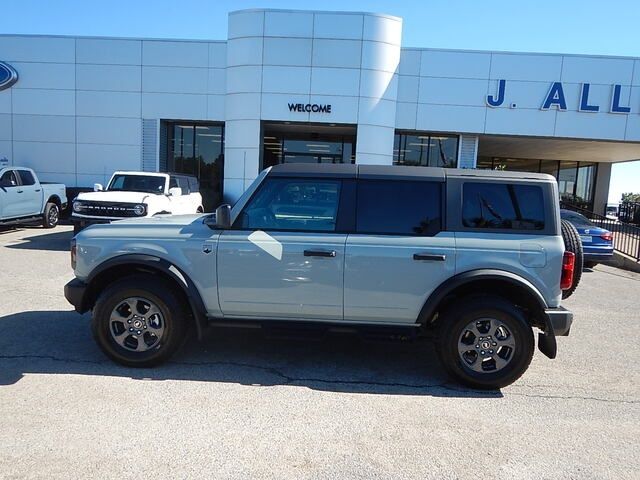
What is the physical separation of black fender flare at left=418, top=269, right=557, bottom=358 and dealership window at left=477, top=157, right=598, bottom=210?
27.5 meters

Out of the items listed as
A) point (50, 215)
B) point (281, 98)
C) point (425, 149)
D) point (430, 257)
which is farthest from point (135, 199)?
point (425, 149)

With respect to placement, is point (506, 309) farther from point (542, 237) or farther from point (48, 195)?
point (48, 195)

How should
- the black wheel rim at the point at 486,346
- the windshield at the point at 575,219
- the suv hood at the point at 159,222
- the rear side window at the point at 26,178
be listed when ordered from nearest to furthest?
the black wheel rim at the point at 486,346 < the suv hood at the point at 159,222 < the windshield at the point at 575,219 < the rear side window at the point at 26,178

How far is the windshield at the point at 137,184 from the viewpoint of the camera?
11.8 m

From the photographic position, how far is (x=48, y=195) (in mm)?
14461

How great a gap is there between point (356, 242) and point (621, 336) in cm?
410

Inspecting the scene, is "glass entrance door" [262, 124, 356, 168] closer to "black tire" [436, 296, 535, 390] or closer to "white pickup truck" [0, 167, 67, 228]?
"white pickup truck" [0, 167, 67, 228]

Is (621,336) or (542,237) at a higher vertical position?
(542,237)

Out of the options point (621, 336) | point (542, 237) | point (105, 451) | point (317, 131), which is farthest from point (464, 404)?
point (317, 131)

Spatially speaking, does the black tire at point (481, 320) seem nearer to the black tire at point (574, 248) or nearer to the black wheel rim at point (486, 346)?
the black wheel rim at point (486, 346)

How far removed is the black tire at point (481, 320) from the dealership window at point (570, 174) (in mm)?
27566

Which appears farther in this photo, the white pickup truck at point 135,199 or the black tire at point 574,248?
the white pickup truck at point 135,199

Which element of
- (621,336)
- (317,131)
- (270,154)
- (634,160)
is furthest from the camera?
(634,160)

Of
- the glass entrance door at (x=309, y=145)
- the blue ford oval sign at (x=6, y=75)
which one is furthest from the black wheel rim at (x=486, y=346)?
the blue ford oval sign at (x=6, y=75)
